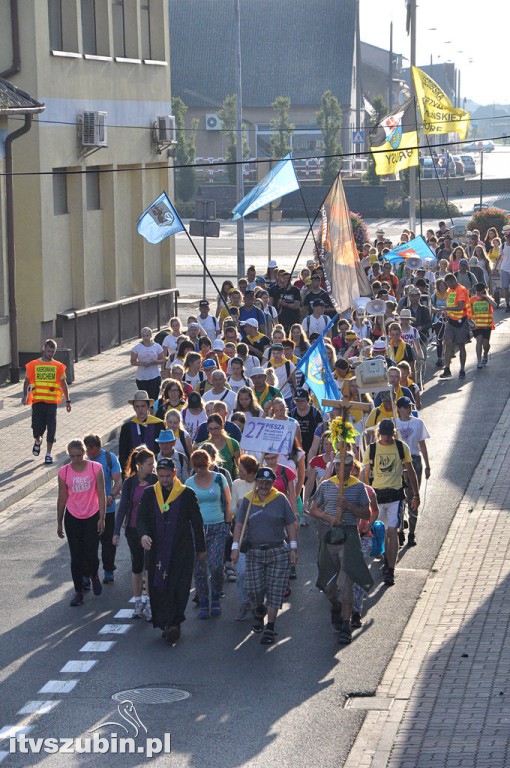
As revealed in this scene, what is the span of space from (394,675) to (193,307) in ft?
81.5

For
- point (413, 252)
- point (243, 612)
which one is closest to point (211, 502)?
point (243, 612)

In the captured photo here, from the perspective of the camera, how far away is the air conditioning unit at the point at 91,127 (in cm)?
2548

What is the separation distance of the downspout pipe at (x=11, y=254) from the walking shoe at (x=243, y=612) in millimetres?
12262

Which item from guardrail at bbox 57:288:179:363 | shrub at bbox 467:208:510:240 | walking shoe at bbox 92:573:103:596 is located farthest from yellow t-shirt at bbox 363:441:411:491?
shrub at bbox 467:208:510:240

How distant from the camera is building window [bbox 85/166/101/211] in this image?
88.7 ft

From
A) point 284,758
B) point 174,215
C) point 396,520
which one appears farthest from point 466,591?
point 174,215

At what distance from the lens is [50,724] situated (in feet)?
30.3

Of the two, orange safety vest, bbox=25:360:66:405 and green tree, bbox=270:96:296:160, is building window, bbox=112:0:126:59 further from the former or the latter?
green tree, bbox=270:96:296:160

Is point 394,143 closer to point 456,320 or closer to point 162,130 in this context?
point 162,130

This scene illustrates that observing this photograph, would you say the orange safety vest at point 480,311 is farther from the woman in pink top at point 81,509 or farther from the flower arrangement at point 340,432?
the woman in pink top at point 81,509

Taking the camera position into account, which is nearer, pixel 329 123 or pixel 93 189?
pixel 93 189

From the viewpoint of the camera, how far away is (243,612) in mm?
11500

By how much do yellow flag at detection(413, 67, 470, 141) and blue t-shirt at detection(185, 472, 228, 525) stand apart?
23.4 m

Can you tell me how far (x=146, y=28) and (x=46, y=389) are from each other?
1487 cm
